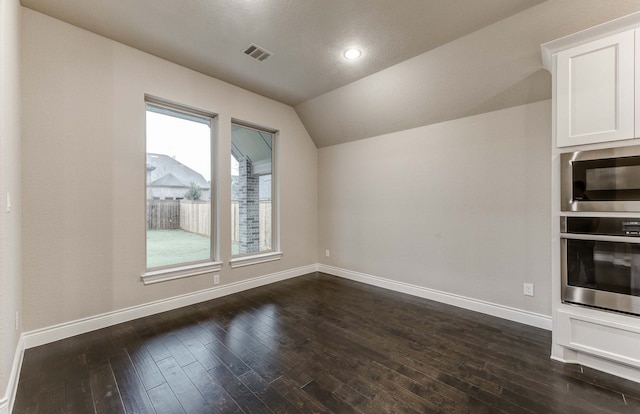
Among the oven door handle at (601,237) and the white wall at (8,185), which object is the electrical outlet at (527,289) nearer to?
the oven door handle at (601,237)

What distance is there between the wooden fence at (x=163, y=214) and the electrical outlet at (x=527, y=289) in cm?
414

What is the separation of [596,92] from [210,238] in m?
4.22

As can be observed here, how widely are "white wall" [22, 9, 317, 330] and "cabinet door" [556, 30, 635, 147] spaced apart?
382 cm

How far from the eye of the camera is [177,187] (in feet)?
11.2

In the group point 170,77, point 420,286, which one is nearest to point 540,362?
point 420,286

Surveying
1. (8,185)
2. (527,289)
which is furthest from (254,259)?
(527,289)

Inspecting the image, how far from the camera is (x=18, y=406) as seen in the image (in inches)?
64.9

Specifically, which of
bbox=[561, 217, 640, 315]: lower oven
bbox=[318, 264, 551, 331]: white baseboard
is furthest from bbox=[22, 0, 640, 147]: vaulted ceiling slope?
bbox=[318, 264, 551, 331]: white baseboard

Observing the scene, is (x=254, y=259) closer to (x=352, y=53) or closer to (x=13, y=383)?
(x=13, y=383)

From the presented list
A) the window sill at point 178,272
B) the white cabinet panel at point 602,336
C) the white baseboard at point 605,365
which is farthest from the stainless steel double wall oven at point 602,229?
the window sill at point 178,272

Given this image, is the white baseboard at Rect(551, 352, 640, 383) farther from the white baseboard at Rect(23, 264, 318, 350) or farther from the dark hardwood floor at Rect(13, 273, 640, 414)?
the white baseboard at Rect(23, 264, 318, 350)

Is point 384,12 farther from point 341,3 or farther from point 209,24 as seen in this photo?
point 209,24

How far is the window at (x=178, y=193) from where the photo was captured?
3199mm

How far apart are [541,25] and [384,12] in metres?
1.35
